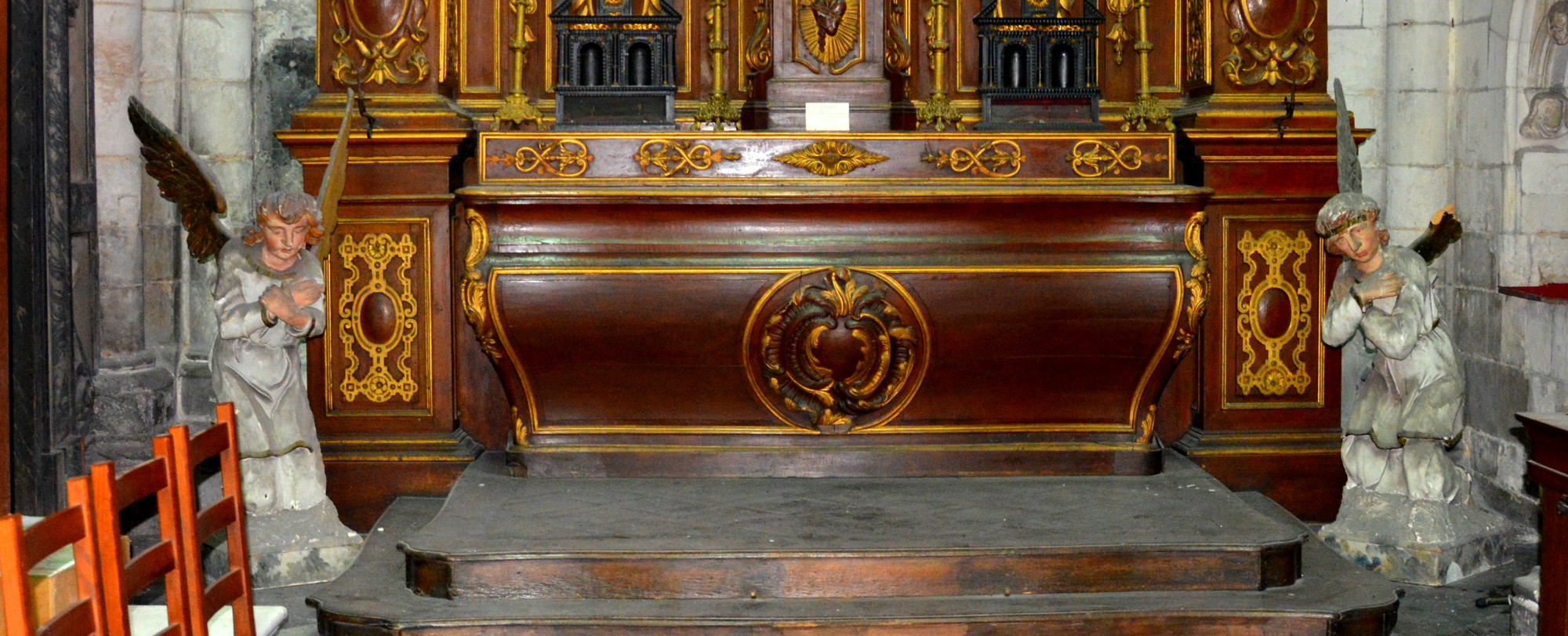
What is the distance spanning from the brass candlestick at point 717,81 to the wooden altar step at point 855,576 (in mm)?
1514

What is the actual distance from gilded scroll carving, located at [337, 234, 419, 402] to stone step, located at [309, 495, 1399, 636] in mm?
1130

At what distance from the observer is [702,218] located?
5215 mm

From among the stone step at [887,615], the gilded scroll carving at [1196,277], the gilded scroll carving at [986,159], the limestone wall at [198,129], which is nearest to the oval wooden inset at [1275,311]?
the gilded scroll carving at [1196,277]

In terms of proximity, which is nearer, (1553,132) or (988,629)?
(988,629)

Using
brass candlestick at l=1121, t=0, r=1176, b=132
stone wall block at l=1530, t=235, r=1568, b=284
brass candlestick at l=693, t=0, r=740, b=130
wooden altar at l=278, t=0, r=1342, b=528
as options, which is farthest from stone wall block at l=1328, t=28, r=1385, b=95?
brass candlestick at l=693, t=0, r=740, b=130

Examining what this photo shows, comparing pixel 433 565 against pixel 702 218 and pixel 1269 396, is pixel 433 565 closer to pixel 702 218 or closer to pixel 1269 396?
Result: pixel 702 218

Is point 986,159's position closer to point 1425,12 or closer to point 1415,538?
point 1415,538

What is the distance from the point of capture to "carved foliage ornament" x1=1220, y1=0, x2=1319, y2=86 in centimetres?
555

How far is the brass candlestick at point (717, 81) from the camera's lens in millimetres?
5750

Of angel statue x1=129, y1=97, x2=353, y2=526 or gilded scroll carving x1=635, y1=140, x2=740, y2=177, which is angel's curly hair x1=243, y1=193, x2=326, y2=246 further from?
gilded scroll carving x1=635, y1=140, x2=740, y2=177

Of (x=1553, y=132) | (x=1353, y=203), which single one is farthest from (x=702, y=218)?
(x=1553, y=132)

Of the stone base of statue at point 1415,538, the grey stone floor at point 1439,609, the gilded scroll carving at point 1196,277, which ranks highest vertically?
the gilded scroll carving at point 1196,277

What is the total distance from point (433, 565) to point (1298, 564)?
92.8 inches

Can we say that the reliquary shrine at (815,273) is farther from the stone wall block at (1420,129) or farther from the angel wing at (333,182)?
the stone wall block at (1420,129)
